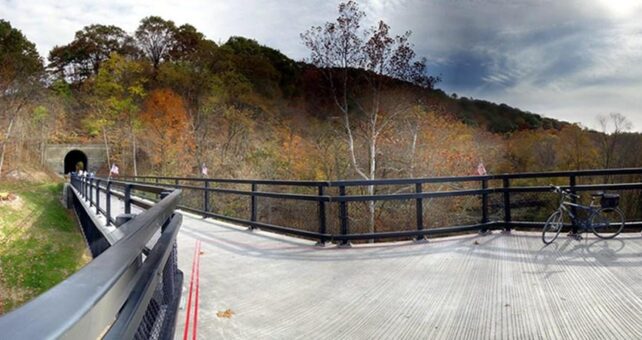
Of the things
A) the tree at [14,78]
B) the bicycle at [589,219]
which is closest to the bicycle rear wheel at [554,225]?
the bicycle at [589,219]

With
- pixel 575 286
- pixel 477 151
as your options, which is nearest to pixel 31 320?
pixel 575 286

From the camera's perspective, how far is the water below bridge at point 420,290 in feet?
11.0

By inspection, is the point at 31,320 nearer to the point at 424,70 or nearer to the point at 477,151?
the point at 424,70

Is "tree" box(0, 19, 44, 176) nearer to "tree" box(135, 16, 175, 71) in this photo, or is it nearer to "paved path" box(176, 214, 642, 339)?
"tree" box(135, 16, 175, 71)

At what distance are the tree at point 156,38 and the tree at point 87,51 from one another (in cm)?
550

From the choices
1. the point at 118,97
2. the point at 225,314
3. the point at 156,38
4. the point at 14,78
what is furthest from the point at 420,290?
the point at 156,38

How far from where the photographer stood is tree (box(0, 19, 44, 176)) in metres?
34.2

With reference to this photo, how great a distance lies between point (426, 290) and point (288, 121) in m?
43.1

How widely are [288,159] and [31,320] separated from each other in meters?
33.4

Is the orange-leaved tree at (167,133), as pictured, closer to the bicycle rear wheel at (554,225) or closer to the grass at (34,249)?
the grass at (34,249)

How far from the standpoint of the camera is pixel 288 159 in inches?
1339

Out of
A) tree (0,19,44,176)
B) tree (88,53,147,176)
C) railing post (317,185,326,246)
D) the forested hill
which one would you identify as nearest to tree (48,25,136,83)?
the forested hill

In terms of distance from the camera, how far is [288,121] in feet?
153

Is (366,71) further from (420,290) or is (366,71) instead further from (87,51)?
(87,51)
